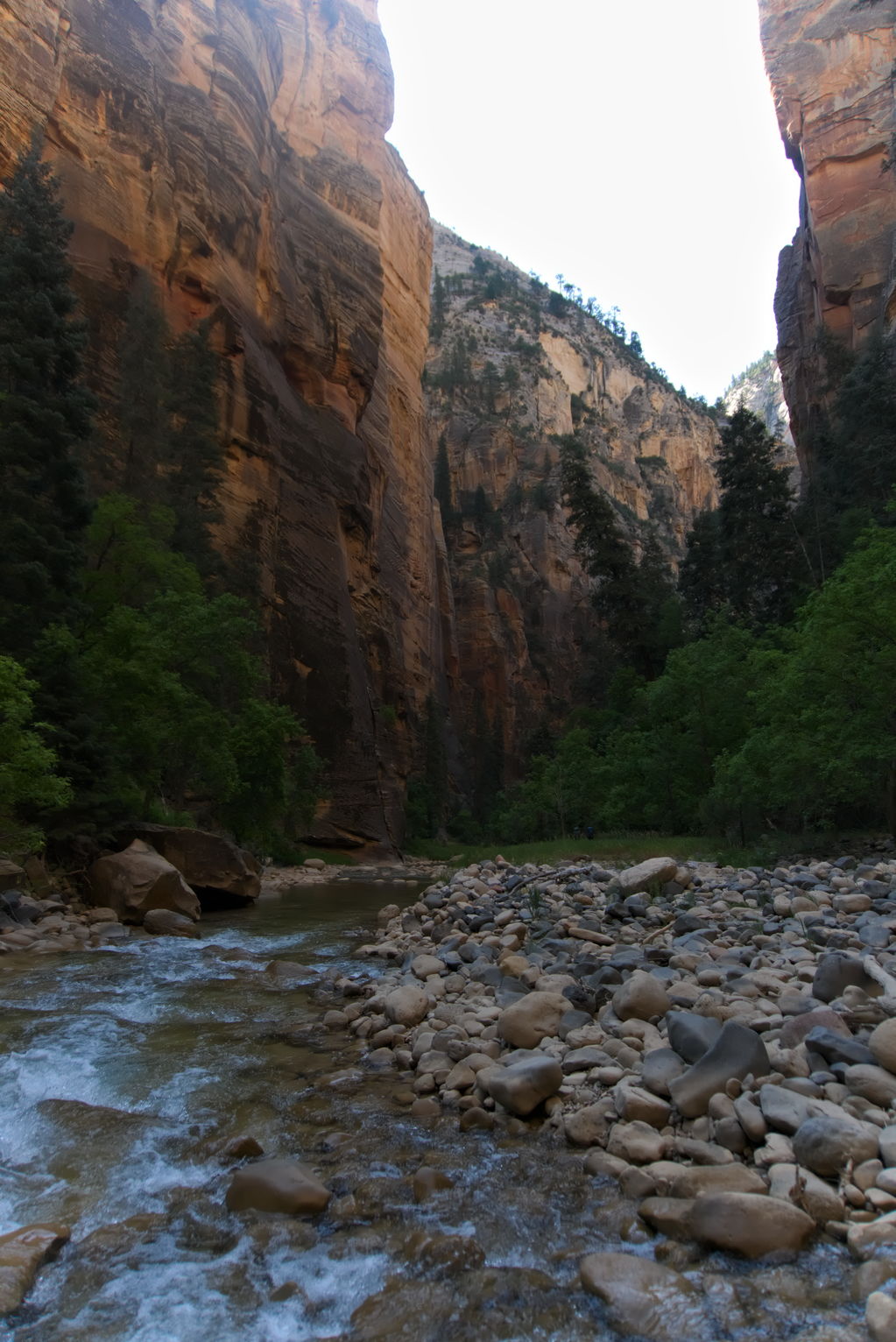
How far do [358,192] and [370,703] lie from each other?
35.9 metres

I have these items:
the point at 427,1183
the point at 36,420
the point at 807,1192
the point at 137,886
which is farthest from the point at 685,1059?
the point at 36,420

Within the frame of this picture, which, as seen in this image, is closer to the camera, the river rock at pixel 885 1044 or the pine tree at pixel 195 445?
the river rock at pixel 885 1044

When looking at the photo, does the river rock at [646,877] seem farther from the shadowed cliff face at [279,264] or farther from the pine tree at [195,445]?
the shadowed cliff face at [279,264]

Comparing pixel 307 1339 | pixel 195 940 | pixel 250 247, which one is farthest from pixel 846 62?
pixel 307 1339

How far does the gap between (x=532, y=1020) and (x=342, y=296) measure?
49.2 m

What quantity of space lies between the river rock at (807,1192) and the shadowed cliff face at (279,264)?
29.3 m

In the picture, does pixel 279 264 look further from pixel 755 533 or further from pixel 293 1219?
pixel 293 1219

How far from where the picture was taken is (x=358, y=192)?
54.4m

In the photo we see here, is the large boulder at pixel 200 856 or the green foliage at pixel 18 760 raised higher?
the green foliage at pixel 18 760

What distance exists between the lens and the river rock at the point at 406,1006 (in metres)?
7.38

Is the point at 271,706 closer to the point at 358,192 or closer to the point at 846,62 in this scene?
the point at 358,192

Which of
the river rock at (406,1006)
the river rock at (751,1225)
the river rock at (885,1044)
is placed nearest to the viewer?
the river rock at (751,1225)

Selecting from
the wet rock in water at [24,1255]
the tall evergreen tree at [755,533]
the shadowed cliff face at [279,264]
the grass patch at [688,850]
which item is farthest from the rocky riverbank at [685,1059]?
the tall evergreen tree at [755,533]

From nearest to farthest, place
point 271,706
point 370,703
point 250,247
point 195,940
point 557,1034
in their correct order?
point 557,1034 < point 195,940 < point 271,706 < point 250,247 < point 370,703
